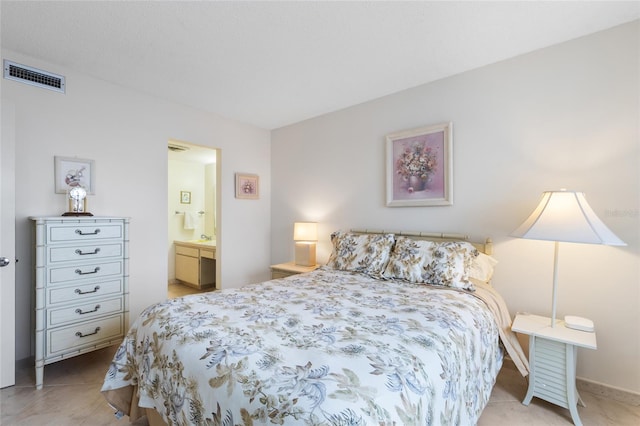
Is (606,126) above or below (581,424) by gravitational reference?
above

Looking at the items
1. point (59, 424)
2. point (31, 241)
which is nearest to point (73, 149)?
point (31, 241)

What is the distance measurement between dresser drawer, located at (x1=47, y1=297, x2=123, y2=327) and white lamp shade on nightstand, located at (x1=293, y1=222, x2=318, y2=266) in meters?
1.79

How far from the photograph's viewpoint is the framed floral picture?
8.85 ft

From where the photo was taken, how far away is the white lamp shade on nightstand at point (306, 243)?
11.4 feet

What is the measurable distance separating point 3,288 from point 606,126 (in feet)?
14.3

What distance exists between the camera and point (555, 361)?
1.81 meters

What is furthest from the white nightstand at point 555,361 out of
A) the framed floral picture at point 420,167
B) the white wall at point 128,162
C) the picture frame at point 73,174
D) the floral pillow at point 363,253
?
the picture frame at point 73,174

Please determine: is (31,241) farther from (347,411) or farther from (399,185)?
(399,185)

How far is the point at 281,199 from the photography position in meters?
4.21

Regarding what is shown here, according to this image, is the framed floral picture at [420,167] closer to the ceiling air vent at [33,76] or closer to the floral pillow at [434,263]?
the floral pillow at [434,263]

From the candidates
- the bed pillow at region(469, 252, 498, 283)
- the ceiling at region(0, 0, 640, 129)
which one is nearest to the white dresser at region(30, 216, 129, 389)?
the ceiling at region(0, 0, 640, 129)

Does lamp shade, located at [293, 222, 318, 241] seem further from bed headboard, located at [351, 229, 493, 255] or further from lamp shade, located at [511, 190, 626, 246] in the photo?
lamp shade, located at [511, 190, 626, 246]

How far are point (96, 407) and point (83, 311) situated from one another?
734 mm

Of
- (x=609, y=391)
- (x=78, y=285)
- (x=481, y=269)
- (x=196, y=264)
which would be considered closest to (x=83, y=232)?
(x=78, y=285)
